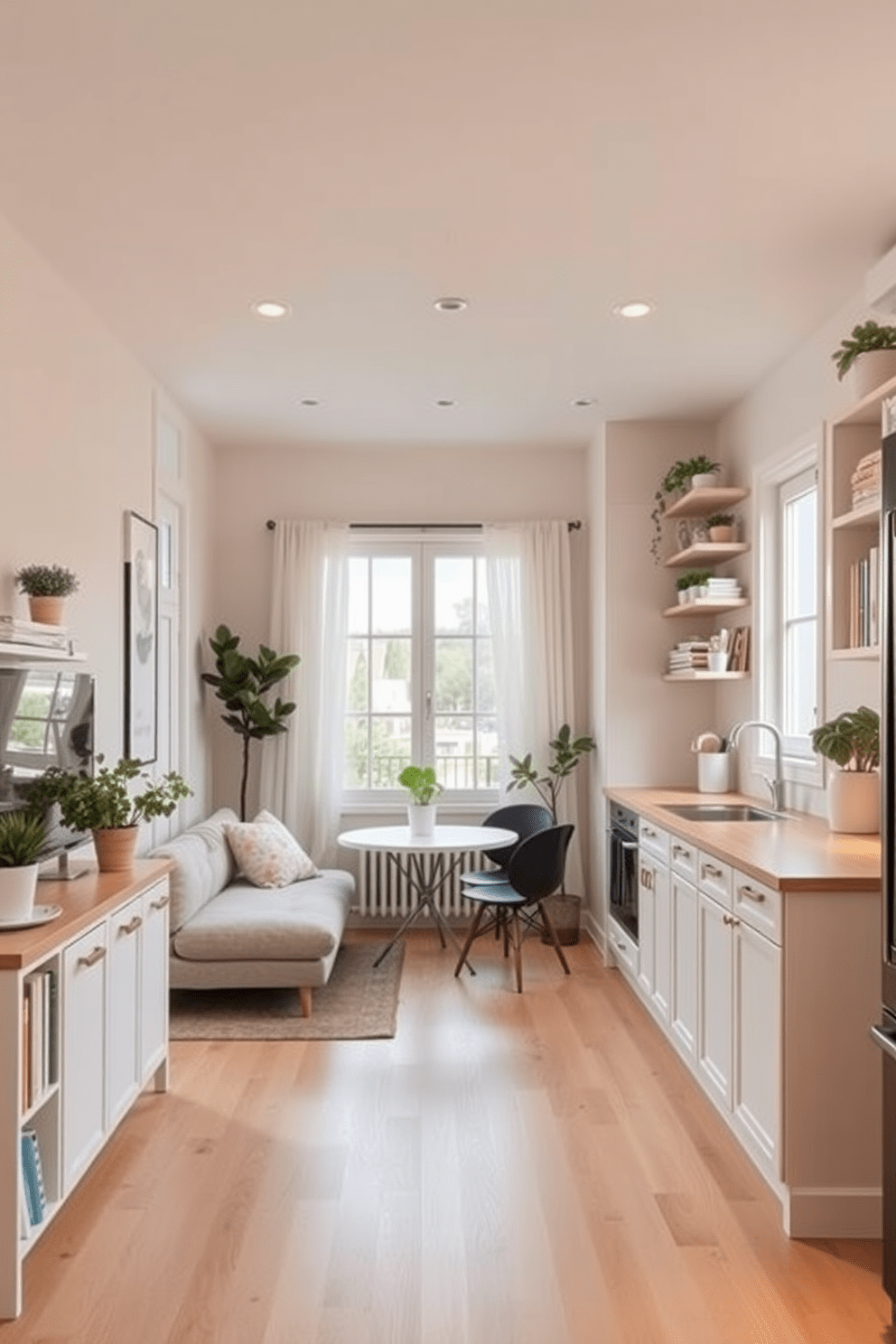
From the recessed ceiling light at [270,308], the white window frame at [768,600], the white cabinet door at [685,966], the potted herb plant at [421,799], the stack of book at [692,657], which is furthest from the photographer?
the potted herb plant at [421,799]

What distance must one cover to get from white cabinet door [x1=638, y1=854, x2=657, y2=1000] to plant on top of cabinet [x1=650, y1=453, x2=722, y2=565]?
6.10 feet

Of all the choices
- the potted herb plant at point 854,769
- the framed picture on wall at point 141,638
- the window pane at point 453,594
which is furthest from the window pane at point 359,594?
the potted herb plant at point 854,769

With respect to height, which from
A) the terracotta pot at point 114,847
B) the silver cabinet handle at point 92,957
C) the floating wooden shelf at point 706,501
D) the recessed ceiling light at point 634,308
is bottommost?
the silver cabinet handle at point 92,957

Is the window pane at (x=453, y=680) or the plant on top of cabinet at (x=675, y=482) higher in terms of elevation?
the plant on top of cabinet at (x=675, y=482)

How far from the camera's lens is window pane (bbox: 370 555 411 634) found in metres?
6.22

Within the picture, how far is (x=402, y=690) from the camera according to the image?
245 inches

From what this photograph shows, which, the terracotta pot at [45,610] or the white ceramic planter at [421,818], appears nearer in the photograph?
the terracotta pot at [45,610]

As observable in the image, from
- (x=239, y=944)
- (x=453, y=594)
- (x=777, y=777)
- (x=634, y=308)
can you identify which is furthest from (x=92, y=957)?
(x=453, y=594)

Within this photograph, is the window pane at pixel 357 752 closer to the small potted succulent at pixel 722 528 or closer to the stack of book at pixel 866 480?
the small potted succulent at pixel 722 528

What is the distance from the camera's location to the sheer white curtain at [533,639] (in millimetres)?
6051

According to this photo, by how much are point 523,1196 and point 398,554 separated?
13.3ft

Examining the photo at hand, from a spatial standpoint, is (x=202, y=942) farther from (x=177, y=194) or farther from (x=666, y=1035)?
(x=177, y=194)

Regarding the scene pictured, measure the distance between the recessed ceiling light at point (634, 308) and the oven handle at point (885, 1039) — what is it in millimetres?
2670

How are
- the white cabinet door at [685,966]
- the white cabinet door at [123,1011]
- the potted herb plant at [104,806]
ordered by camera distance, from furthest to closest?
the white cabinet door at [685,966]
the potted herb plant at [104,806]
the white cabinet door at [123,1011]
